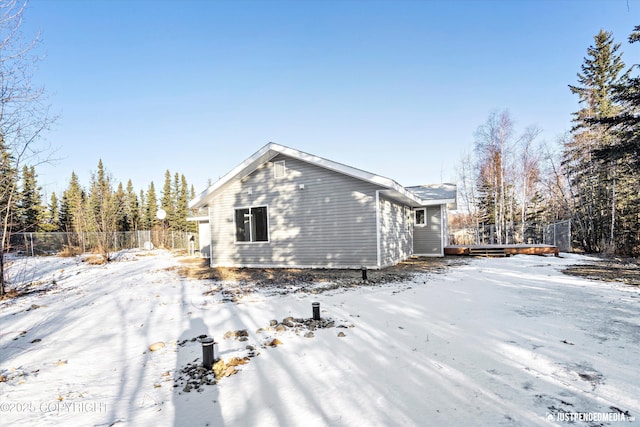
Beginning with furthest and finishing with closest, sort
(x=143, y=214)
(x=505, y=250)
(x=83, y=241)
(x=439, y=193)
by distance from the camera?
1. (x=143, y=214)
2. (x=83, y=241)
3. (x=439, y=193)
4. (x=505, y=250)

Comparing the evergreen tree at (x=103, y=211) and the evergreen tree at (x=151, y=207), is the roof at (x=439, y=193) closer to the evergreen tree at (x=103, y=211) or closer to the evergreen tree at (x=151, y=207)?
the evergreen tree at (x=103, y=211)

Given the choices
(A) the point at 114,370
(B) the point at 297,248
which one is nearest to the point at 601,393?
(A) the point at 114,370

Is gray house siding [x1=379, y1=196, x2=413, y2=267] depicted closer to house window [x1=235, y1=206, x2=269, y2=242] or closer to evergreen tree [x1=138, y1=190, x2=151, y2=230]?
house window [x1=235, y1=206, x2=269, y2=242]

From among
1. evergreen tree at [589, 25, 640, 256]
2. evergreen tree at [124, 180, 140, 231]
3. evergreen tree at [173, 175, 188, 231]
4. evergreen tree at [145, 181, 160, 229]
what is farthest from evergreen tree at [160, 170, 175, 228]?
evergreen tree at [589, 25, 640, 256]

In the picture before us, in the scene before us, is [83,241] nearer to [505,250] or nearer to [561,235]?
[505,250]

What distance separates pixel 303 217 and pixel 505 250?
35.3 feet

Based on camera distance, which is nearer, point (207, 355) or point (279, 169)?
point (207, 355)

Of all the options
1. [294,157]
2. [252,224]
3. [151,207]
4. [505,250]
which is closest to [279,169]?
[294,157]

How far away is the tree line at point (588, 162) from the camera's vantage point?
13.6 metres

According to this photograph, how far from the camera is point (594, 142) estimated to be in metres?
16.7

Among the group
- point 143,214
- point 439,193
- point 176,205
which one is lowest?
point 439,193

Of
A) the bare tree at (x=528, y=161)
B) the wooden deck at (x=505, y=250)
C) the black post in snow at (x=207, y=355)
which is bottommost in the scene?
the wooden deck at (x=505, y=250)

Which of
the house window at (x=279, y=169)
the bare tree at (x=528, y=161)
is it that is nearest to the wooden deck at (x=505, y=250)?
the bare tree at (x=528, y=161)

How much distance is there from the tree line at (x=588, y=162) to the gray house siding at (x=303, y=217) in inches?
344
